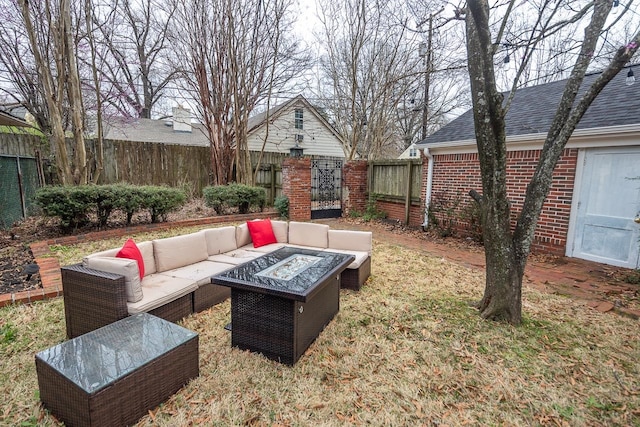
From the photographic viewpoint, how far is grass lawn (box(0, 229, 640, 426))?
77.2 inches

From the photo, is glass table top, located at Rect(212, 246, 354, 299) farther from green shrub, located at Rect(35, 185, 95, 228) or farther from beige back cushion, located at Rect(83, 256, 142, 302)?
green shrub, located at Rect(35, 185, 95, 228)

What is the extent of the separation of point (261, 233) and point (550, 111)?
246 inches

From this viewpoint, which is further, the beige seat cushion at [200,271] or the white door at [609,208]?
the white door at [609,208]

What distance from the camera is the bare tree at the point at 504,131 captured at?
107 inches

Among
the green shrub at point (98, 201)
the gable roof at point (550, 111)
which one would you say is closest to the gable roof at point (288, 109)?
the green shrub at point (98, 201)

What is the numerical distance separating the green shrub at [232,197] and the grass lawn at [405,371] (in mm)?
4942

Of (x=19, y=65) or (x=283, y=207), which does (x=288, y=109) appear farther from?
(x=19, y=65)

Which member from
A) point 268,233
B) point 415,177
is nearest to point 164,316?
point 268,233

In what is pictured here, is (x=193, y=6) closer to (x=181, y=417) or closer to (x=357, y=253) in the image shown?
(x=357, y=253)

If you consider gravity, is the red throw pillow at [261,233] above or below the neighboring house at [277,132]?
below

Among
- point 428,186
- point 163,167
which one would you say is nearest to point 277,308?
point 428,186

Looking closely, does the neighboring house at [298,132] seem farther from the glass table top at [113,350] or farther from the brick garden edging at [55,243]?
the glass table top at [113,350]

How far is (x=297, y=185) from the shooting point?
870 centimetres

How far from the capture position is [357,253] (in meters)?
4.24
